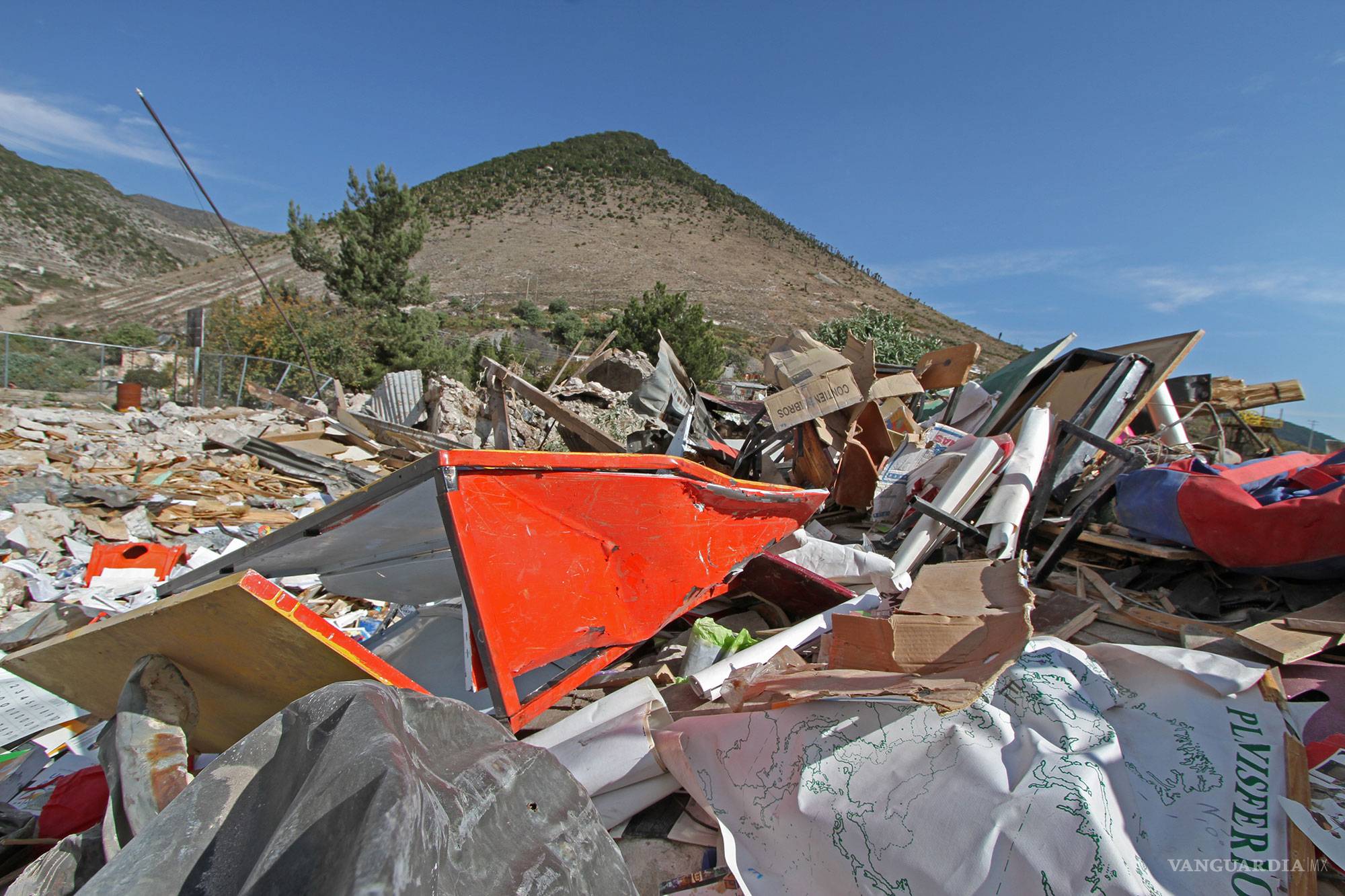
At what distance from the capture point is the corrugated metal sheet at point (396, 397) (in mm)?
12992

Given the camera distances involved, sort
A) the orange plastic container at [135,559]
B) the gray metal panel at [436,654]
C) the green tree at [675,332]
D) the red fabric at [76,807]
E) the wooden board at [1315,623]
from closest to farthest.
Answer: the red fabric at [76,807]
the gray metal panel at [436,654]
the wooden board at [1315,623]
the orange plastic container at [135,559]
the green tree at [675,332]

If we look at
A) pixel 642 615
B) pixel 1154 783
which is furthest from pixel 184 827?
pixel 1154 783

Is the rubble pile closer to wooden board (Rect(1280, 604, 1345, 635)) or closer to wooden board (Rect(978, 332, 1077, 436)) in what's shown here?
wooden board (Rect(1280, 604, 1345, 635))

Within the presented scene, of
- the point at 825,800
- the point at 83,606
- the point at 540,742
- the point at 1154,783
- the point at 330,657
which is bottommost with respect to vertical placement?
the point at 83,606

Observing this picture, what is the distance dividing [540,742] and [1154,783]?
1.73 metres

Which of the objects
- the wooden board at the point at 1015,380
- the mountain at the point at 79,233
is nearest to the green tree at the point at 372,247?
the wooden board at the point at 1015,380

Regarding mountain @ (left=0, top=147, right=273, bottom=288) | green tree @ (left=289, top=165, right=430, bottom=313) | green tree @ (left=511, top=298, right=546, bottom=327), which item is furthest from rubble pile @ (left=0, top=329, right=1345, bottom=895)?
mountain @ (left=0, top=147, right=273, bottom=288)

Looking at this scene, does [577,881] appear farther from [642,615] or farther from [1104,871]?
[642,615]

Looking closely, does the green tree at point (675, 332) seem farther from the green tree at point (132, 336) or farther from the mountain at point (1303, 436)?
the green tree at point (132, 336)

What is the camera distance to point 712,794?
1.76m

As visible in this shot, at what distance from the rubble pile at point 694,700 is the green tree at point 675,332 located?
13.7 meters

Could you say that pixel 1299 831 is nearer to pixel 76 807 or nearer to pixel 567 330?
pixel 76 807

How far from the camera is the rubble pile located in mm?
878

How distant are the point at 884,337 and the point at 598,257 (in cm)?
3714
